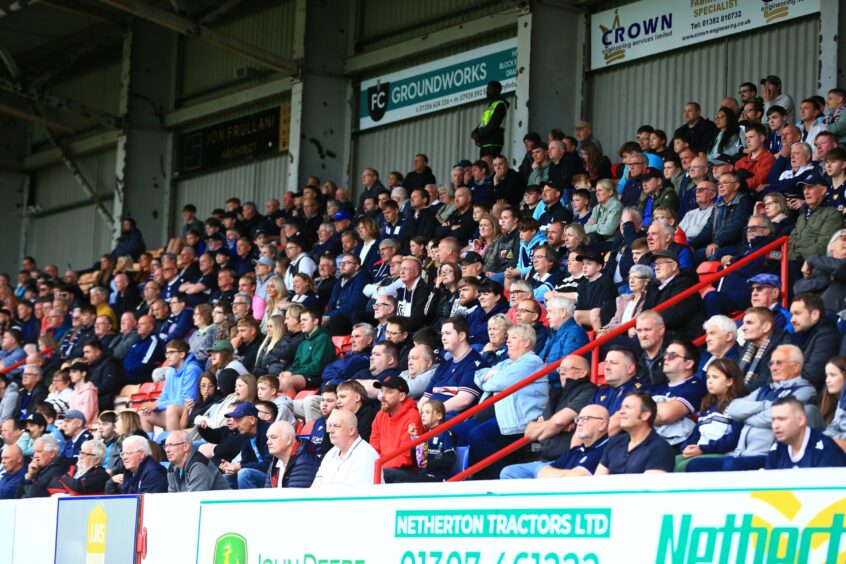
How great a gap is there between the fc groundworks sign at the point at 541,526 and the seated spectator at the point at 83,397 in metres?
6.50

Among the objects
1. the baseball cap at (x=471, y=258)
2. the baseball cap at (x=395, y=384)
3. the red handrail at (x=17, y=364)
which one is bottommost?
the baseball cap at (x=395, y=384)

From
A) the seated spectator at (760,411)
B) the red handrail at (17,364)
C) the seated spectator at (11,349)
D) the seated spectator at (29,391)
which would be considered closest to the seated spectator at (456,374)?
the seated spectator at (760,411)

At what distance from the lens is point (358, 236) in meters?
14.0

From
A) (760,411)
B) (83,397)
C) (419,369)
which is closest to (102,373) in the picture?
(83,397)

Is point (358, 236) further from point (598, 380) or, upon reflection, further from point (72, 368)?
point (598, 380)

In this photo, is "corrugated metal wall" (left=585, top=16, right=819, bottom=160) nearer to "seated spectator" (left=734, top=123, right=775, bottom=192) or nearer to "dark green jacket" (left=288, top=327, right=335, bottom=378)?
"seated spectator" (left=734, top=123, right=775, bottom=192)

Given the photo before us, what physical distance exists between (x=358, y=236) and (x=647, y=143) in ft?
11.5

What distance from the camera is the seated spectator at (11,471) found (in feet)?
36.6

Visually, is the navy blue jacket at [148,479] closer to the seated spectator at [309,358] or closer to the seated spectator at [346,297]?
the seated spectator at [309,358]

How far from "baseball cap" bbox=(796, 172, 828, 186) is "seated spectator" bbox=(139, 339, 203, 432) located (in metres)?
5.83

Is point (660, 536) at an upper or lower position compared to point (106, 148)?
lower

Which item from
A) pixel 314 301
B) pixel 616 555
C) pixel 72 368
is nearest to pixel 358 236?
pixel 314 301

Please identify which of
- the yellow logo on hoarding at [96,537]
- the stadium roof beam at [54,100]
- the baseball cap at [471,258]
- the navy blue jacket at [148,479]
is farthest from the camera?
the stadium roof beam at [54,100]

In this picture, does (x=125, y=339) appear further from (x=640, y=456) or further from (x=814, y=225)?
(x=640, y=456)
